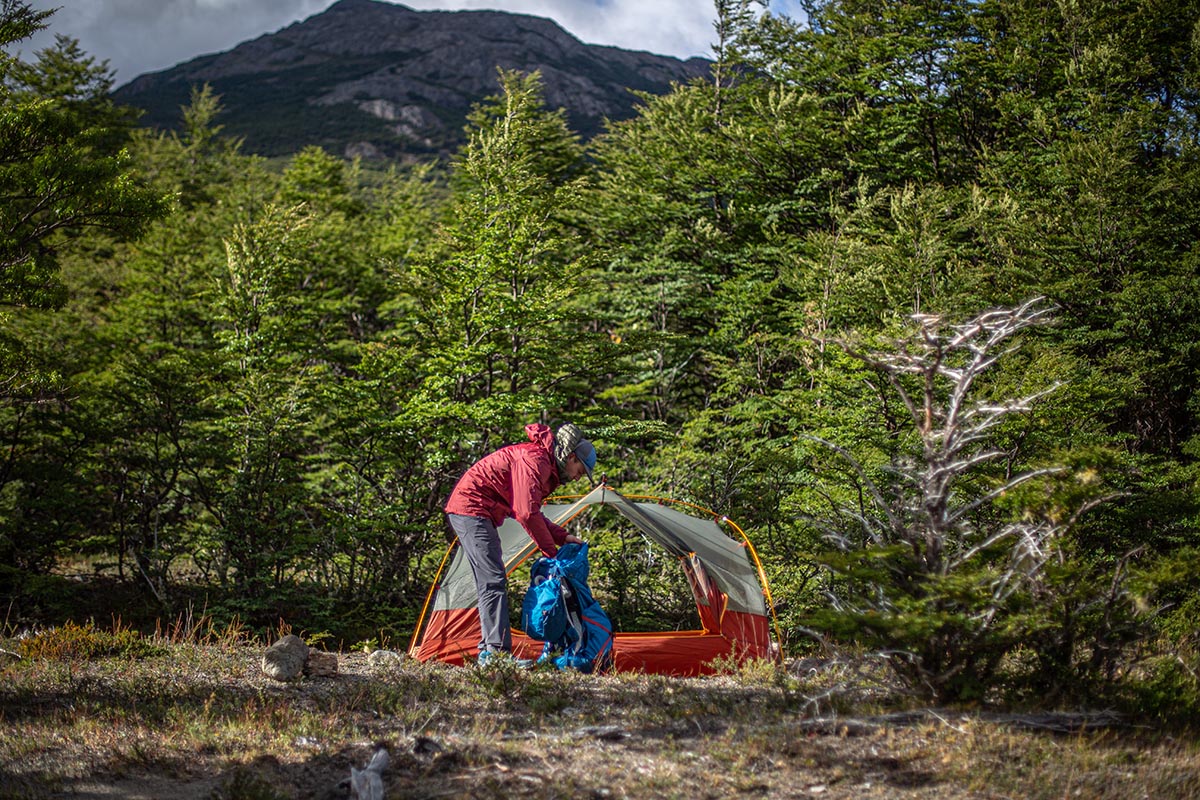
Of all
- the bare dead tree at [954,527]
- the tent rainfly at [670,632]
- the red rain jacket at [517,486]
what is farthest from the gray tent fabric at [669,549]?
the bare dead tree at [954,527]

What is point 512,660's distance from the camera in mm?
5758

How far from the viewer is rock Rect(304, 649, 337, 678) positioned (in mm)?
6023

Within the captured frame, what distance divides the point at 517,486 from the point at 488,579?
0.74m

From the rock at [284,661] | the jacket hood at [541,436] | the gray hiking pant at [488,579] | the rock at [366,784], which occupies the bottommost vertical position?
the rock at [284,661]

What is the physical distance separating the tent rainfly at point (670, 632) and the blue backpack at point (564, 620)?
0.37 metres

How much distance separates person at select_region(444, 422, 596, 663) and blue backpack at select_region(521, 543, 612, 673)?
15.7 inches

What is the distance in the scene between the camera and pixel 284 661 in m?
5.86

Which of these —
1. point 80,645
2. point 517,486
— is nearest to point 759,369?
point 517,486

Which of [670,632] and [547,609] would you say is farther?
[670,632]

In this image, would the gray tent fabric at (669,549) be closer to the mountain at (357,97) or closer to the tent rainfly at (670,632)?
the tent rainfly at (670,632)

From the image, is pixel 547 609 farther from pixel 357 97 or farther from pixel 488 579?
pixel 357 97

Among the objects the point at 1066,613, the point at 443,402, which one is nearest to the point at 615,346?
the point at 443,402

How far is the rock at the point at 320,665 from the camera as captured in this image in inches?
237

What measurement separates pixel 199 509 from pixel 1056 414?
11.7 meters
